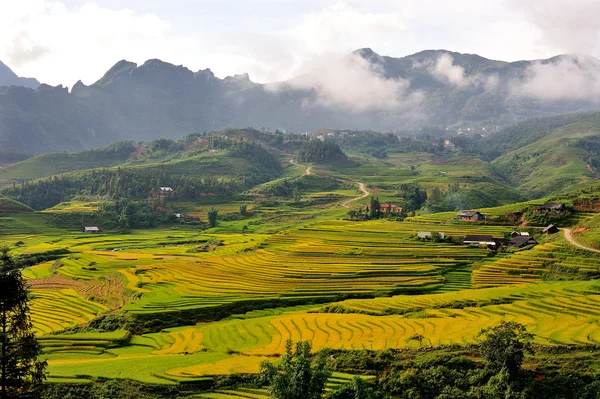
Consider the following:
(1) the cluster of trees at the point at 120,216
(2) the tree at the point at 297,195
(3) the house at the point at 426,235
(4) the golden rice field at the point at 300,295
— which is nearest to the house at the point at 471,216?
(4) the golden rice field at the point at 300,295

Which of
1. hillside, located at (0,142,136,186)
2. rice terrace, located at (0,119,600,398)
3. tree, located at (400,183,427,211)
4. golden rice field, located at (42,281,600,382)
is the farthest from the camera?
hillside, located at (0,142,136,186)

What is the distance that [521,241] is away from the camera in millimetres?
59969

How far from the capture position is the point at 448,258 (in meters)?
56.4

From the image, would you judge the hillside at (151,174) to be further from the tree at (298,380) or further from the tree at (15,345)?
the tree at (15,345)

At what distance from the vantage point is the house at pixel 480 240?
6141 centimetres

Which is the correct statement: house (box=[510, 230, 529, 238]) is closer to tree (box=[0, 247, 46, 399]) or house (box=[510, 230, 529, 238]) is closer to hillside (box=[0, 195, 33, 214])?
tree (box=[0, 247, 46, 399])

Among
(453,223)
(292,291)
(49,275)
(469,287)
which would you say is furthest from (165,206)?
(469,287)

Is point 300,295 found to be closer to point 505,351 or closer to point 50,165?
point 505,351

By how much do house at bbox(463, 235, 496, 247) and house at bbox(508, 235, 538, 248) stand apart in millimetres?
2140

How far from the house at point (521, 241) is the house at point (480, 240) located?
7.02 feet

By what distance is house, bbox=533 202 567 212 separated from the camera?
2729 inches

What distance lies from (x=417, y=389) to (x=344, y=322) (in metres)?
10.9

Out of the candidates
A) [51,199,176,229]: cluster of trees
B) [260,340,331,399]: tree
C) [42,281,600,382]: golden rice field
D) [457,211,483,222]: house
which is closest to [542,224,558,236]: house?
[457,211,483,222]: house

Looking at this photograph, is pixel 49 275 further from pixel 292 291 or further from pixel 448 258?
pixel 448 258
